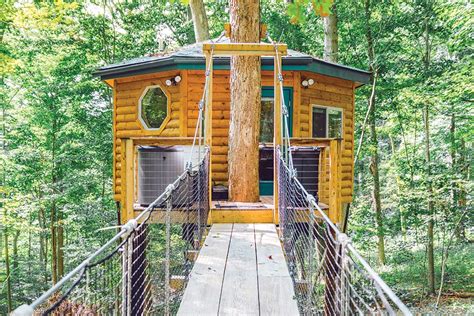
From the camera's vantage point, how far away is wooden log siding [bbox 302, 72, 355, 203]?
781 cm

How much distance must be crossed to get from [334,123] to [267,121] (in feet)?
5.30

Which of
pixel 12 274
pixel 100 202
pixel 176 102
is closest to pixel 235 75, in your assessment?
pixel 176 102

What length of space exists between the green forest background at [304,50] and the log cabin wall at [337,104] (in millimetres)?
2017

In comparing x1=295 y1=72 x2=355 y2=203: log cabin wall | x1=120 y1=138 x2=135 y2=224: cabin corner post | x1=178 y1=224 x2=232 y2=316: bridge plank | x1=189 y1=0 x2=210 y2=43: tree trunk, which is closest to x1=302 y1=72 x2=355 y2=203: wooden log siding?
x1=295 y1=72 x2=355 y2=203: log cabin wall

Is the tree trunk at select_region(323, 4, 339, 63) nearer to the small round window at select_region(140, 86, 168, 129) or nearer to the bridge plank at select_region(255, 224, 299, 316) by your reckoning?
the small round window at select_region(140, 86, 168, 129)

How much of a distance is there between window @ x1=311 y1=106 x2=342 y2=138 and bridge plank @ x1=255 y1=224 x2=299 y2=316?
451 cm

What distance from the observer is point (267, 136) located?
7992 millimetres

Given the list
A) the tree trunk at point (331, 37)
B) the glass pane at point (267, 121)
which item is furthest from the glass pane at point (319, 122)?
the tree trunk at point (331, 37)

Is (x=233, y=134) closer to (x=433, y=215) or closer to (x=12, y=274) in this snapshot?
(x=433, y=215)

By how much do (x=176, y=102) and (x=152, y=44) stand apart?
7057 mm

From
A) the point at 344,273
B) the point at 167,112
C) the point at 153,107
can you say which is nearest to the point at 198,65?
the point at 167,112

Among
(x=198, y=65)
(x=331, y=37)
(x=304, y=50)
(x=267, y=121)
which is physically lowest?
(x=267, y=121)

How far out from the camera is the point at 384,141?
2367 cm

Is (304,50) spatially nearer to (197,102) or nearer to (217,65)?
(217,65)
